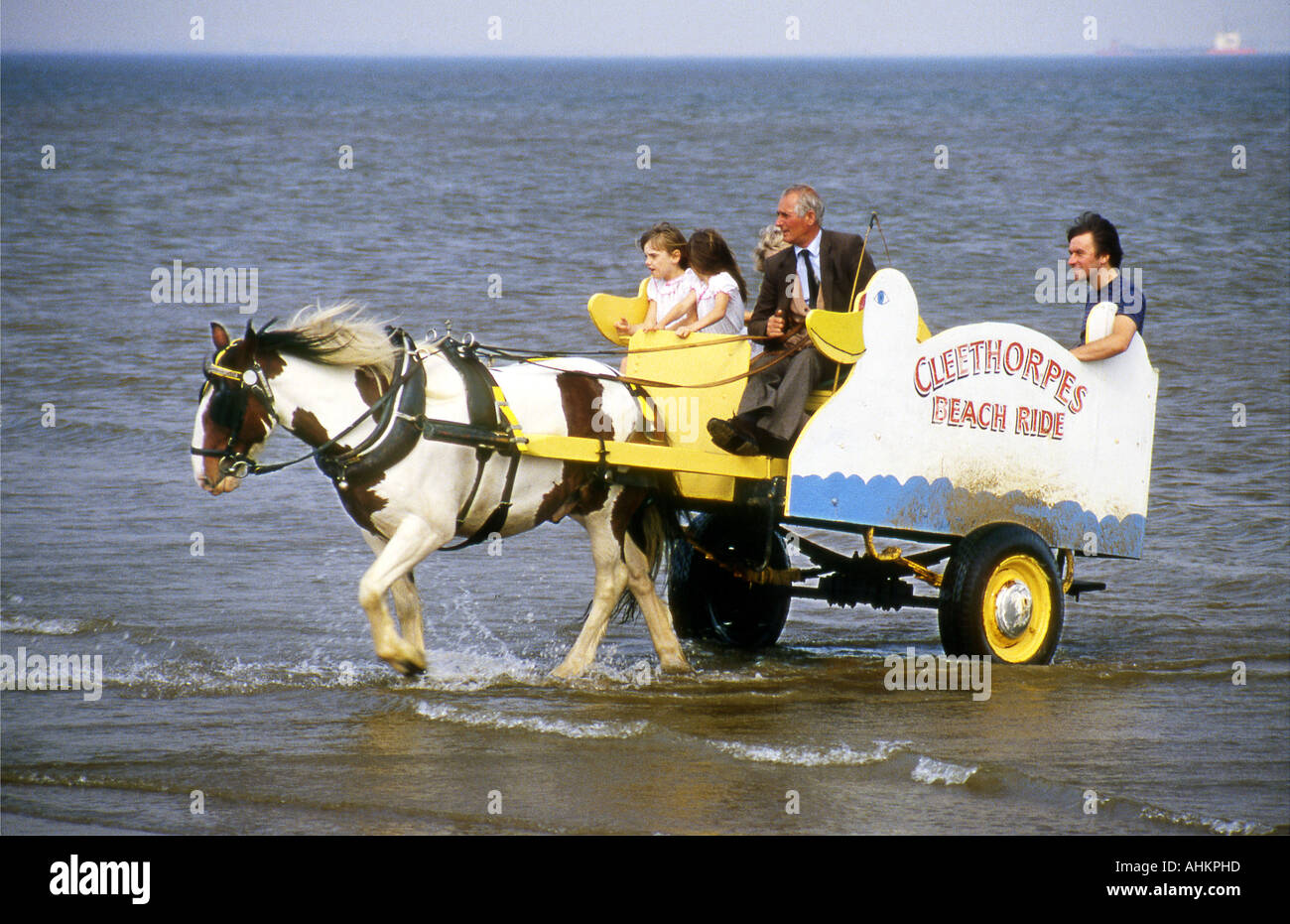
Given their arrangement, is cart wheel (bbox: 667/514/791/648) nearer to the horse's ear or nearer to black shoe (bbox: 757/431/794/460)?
black shoe (bbox: 757/431/794/460)

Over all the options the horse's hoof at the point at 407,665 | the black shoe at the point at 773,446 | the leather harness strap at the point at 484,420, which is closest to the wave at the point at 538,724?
the horse's hoof at the point at 407,665

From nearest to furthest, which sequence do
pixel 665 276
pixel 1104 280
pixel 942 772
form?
pixel 942 772
pixel 1104 280
pixel 665 276

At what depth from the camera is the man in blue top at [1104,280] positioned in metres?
8.18

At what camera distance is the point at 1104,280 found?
8258 millimetres

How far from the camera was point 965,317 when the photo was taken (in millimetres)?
21359

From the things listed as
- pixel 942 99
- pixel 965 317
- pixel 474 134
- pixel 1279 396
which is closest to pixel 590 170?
pixel 474 134

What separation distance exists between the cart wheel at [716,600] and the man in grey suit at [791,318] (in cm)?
129

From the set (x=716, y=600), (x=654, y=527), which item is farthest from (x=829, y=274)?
(x=716, y=600)

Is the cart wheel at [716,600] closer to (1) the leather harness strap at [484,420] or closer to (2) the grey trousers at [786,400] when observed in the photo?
(2) the grey trousers at [786,400]

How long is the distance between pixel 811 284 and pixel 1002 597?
5.74ft

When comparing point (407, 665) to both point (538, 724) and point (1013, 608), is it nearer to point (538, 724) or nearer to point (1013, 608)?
point (538, 724)

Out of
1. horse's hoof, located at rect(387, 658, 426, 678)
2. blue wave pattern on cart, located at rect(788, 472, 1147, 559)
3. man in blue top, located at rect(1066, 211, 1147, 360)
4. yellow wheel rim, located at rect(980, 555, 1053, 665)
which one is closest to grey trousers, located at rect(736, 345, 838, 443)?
blue wave pattern on cart, located at rect(788, 472, 1147, 559)

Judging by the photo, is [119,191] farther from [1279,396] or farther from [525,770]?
[525,770]
